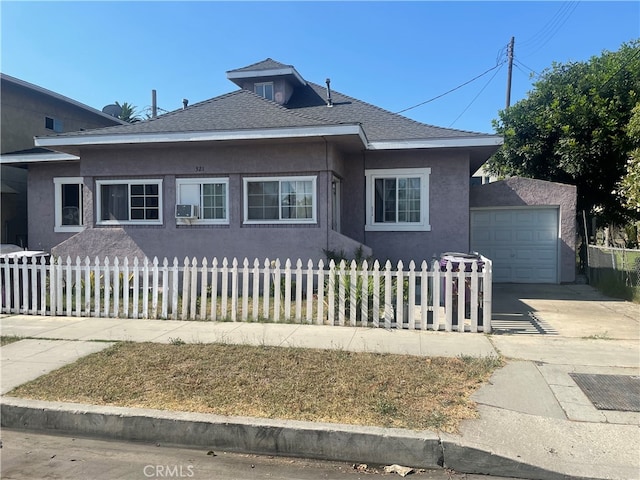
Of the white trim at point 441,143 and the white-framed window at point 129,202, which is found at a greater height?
the white trim at point 441,143

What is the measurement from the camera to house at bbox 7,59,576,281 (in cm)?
1062

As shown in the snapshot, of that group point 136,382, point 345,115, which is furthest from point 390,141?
point 136,382

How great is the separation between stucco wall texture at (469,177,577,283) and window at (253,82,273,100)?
6.84 m

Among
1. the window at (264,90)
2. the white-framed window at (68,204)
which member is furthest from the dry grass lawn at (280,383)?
the white-framed window at (68,204)

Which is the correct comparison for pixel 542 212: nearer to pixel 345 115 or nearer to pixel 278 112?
pixel 345 115

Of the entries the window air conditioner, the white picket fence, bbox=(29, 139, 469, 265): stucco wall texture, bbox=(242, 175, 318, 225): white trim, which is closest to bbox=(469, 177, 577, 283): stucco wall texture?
bbox=(29, 139, 469, 265): stucco wall texture

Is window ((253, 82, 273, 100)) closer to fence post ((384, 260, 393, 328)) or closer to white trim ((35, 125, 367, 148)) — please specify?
white trim ((35, 125, 367, 148))

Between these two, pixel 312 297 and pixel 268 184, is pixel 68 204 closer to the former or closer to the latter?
pixel 268 184

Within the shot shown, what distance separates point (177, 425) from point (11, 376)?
8.44 feet

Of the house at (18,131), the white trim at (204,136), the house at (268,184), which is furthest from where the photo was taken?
the house at (18,131)

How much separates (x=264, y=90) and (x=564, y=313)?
391 inches

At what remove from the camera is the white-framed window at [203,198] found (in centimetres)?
1125

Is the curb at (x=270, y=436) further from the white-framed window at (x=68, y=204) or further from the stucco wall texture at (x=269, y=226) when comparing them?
the white-framed window at (x=68, y=204)

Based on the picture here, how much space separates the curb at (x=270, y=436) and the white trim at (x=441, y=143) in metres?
8.27
